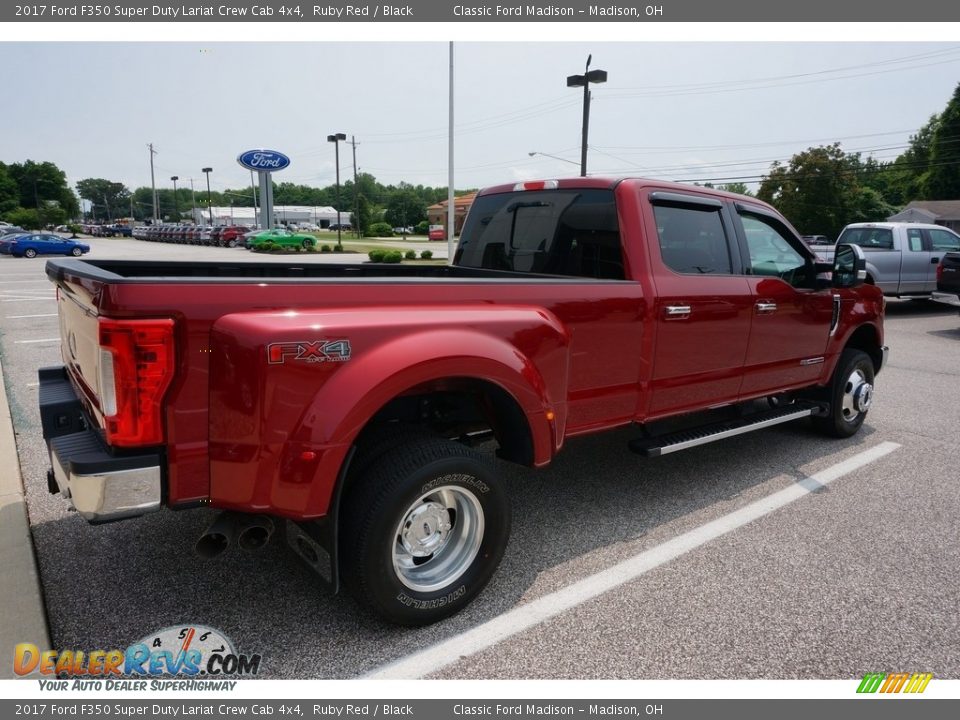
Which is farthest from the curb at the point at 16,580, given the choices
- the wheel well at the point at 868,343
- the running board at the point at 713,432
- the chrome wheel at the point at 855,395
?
the wheel well at the point at 868,343

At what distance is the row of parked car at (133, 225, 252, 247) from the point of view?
46.1 metres

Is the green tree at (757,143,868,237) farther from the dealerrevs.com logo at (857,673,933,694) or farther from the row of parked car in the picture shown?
the dealerrevs.com logo at (857,673,933,694)

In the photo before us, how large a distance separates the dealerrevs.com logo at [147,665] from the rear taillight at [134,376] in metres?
0.95

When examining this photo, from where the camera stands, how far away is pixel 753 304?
4.17 meters

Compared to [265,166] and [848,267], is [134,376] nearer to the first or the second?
[848,267]

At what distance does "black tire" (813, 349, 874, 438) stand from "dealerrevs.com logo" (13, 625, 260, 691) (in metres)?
4.82

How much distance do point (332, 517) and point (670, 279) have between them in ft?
7.76

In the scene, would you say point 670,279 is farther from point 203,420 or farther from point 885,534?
point 203,420

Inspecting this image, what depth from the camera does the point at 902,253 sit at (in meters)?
13.6

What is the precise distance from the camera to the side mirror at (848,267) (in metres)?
4.71

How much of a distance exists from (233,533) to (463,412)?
1.26m

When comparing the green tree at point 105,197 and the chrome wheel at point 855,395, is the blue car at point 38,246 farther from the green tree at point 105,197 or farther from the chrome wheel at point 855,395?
the green tree at point 105,197

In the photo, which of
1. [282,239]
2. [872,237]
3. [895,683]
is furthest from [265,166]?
[895,683]

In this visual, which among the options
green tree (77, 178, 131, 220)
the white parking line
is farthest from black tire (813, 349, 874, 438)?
green tree (77, 178, 131, 220)
